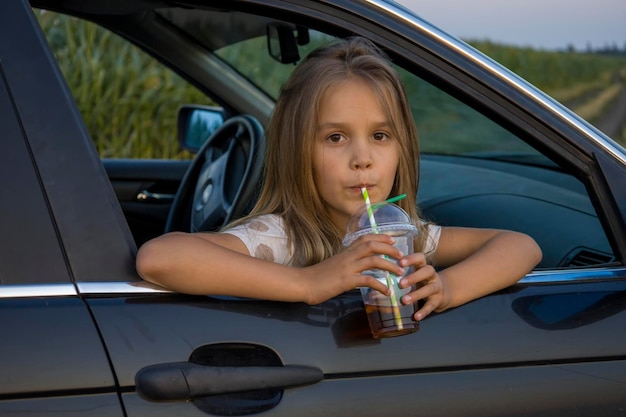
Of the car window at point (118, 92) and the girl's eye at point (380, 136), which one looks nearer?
the girl's eye at point (380, 136)

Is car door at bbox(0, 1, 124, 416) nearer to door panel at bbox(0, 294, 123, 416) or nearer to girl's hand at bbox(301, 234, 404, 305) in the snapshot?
door panel at bbox(0, 294, 123, 416)

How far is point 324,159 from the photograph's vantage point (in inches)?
91.0

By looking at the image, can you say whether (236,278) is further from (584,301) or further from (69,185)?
(584,301)

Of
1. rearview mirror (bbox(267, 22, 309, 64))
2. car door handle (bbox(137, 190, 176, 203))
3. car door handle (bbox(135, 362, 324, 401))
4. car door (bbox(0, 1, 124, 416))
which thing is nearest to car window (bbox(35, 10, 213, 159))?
car door handle (bbox(137, 190, 176, 203))

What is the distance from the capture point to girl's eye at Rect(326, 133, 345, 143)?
7.64 feet

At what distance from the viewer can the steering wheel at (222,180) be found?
2900 millimetres

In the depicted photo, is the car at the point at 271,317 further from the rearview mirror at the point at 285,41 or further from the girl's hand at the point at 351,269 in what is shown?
the rearview mirror at the point at 285,41

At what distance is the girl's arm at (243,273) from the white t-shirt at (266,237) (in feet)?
0.92

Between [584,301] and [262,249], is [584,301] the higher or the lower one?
the lower one

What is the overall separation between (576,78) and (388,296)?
763 inches

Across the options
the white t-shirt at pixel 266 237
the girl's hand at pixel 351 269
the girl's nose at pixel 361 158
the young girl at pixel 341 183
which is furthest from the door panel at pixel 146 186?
the girl's hand at pixel 351 269

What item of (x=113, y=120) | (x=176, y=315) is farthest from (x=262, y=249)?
(x=113, y=120)

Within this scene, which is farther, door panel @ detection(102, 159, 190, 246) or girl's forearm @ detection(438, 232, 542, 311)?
door panel @ detection(102, 159, 190, 246)

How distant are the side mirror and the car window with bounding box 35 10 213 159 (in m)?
3.71
